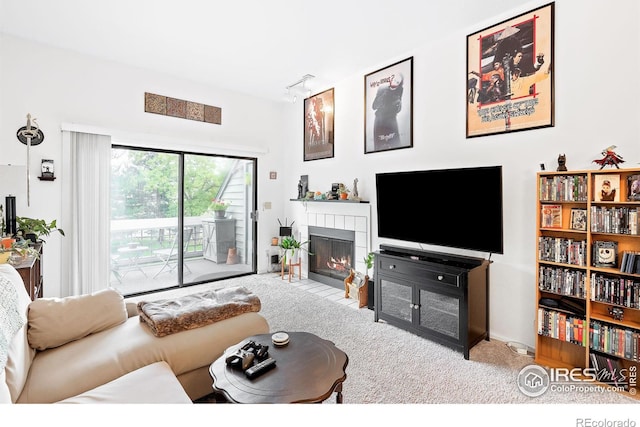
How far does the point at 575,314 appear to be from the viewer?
212cm

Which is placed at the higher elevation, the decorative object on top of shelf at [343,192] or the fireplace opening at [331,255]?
the decorative object on top of shelf at [343,192]

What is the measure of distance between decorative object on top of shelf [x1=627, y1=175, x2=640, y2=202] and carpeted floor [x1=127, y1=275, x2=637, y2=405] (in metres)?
1.22

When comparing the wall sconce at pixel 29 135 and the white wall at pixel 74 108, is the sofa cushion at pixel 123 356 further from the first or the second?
the wall sconce at pixel 29 135

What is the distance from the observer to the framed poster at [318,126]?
170 inches

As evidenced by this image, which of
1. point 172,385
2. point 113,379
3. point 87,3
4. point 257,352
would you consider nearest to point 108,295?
point 113,379

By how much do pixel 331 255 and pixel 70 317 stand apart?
312cm

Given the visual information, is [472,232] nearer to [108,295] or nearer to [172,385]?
[172,385]

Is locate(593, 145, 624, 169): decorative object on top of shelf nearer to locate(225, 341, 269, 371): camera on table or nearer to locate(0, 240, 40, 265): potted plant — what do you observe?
locate(225, 341, 269, 371): camera on table

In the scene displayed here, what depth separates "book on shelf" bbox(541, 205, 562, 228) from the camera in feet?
7.30

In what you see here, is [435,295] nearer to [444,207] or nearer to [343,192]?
[444,207]

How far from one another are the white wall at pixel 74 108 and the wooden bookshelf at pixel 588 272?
3.90m

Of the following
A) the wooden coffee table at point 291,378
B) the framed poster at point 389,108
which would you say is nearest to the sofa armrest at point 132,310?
the wooden coffee table at point 291,378

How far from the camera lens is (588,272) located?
2033 millimetres

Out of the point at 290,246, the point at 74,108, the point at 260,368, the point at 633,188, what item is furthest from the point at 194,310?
the point at 74,108
